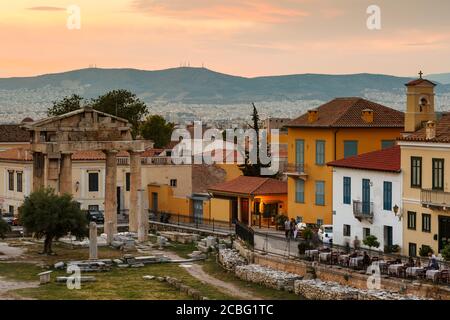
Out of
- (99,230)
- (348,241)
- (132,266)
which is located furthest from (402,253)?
(99,230)

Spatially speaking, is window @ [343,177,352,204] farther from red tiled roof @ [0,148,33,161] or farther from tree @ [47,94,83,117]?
tree @ [47,94,83,117]

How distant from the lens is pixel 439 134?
179ft

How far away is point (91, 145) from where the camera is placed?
7231cm

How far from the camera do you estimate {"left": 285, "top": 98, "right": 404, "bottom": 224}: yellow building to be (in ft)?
231

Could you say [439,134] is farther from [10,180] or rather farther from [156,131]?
[156,131]

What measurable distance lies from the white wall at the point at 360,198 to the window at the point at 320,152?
804 cm

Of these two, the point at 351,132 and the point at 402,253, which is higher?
the point at 351,132

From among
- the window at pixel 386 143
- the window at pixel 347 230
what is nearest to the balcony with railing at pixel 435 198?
the window at pixel 347 230

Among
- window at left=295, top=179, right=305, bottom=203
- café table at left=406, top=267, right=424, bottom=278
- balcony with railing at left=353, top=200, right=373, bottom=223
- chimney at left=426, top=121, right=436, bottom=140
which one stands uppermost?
chimney at left=426, top=121, right=436, bottom=140

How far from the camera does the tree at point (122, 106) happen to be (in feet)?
395

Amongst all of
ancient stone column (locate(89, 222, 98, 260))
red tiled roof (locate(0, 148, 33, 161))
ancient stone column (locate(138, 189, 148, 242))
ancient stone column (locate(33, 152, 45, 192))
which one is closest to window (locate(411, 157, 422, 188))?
ancient stone column (locate(89, 222, 98, 260))

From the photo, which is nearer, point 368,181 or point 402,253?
point 402,253
